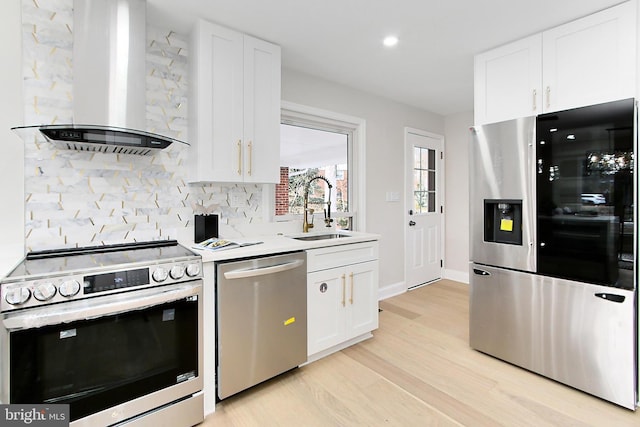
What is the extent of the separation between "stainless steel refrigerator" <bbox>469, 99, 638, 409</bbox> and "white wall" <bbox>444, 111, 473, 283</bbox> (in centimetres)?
211

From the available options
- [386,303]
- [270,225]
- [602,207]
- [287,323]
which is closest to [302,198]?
[270,225]

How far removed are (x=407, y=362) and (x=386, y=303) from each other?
4.33ft

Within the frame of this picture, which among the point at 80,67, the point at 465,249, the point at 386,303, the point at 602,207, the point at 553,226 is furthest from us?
the point at 465,249

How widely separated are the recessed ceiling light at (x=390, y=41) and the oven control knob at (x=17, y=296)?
2.73 m

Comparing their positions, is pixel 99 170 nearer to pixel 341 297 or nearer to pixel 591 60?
pixel 341 297

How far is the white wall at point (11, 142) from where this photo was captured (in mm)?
1715

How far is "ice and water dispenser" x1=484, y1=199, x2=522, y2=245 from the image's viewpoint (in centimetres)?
232

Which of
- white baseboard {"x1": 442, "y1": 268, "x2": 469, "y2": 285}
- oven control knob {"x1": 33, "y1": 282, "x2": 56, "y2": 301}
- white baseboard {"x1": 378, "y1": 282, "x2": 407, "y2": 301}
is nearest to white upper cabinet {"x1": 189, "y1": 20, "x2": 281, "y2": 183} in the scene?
oven control knob {"x1": 33, "y1": 282, "x2": 56, "y2": 301}

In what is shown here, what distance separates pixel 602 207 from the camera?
194cm

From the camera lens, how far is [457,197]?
4602 mm

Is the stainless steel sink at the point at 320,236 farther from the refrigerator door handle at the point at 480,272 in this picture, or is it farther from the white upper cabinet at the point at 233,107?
the refrigerator door handle at the point at 480,272

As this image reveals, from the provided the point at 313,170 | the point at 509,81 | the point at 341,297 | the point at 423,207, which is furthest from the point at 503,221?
the point at 423,207

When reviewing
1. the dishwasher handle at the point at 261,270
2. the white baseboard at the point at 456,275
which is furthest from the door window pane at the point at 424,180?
the dishwasher handle at the point at 261,270

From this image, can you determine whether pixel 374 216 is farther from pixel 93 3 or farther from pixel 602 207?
pixel 93 3
